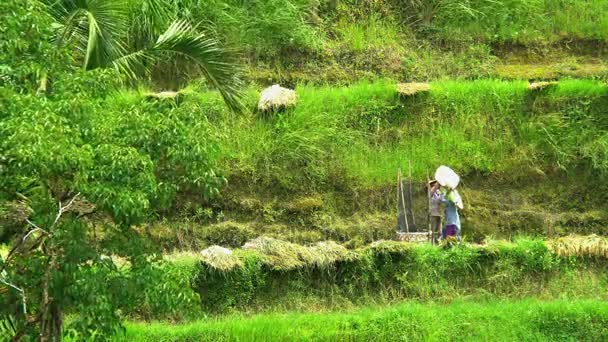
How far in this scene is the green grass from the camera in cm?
819

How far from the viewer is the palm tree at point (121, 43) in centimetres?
776

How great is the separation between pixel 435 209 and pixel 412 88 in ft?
7.38

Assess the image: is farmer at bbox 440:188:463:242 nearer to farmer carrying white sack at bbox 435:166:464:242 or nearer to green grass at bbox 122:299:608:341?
farmer carrying white sack at bbox 435:166:464:242

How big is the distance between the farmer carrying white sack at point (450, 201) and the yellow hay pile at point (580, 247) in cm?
116

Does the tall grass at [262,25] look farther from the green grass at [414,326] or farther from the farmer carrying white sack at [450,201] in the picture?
the green grass at [414,326]

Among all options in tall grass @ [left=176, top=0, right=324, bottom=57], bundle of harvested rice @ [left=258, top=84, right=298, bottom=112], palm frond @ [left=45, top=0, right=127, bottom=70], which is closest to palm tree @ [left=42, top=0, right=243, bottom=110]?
palm frond @ [left=45, top=0, right=127, bottom=70]

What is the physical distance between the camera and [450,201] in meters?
Result: 10.0

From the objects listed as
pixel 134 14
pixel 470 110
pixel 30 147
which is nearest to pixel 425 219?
pixel 470 110

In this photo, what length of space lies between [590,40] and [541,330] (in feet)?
23.2

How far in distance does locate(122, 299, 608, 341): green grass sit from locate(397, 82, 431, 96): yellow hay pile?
13.3 ft

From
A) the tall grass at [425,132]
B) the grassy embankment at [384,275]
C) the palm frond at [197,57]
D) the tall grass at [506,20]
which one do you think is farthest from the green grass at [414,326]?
the tall grass at [506,20]

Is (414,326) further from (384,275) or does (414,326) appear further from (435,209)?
(435,209)

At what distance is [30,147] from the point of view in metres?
4.89

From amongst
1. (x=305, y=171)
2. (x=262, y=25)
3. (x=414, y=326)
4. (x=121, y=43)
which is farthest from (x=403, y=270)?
(x=262, y=25)
